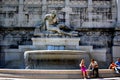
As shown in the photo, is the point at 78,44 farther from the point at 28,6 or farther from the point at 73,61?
the point at 28,6

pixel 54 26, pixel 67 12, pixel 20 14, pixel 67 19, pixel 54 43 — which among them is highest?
pixel 67 12

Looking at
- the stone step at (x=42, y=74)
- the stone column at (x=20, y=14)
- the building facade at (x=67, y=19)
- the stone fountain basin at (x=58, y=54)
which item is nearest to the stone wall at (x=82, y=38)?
the building facade at (x=67, y=19)

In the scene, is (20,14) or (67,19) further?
(20,14)

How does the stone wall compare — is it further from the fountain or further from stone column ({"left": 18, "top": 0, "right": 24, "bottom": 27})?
the fountain

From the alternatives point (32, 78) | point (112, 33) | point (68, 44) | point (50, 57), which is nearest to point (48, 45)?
point (68, 44)

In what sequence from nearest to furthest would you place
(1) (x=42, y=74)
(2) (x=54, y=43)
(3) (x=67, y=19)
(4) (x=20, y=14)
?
(1) (x=42, y=74)
(2) (x=54, y=43)
(3) (x=67, y=19)
(4) (x=20, y=14)

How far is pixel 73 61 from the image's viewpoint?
19594mm

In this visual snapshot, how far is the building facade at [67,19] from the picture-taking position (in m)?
23.8

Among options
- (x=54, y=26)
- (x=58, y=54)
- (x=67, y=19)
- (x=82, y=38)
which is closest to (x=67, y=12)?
(x=67, y=19)

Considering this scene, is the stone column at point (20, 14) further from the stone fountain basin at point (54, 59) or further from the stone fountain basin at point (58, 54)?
the stone fountain basin at point (58, 54)

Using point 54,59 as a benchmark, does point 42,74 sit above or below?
below

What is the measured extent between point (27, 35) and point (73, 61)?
5.81 m

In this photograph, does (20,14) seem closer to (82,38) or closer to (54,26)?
(54,26)

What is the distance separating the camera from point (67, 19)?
24.1 metres
